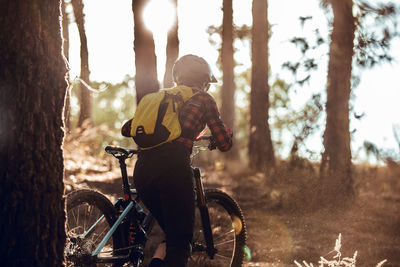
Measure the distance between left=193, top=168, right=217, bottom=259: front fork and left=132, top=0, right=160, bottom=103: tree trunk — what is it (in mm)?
3622

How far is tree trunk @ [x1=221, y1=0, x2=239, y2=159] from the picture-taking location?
16.5m

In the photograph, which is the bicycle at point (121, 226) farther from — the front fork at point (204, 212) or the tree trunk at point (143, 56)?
the tree trunk at point (143, 56)

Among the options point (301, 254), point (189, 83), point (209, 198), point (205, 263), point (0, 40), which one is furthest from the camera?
point (301, 254)

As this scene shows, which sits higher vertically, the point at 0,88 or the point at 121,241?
the point at 0,88

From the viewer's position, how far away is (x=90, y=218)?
155 inches

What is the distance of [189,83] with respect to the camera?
4.01m

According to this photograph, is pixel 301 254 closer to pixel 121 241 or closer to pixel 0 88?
pixel 121 241

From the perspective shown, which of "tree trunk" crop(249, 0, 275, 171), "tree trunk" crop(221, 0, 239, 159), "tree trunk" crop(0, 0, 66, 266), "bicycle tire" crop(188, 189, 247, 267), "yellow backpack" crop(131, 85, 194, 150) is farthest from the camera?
"tree trunk" crop(221, 0, 239, 159)

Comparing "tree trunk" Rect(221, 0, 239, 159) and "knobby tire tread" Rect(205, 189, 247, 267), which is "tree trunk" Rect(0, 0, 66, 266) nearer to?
"knobby tire tread" Rect(205, 189, 247, 267)

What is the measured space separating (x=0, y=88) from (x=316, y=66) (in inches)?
367

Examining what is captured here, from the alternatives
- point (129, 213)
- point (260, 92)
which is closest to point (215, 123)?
point (129, 213)

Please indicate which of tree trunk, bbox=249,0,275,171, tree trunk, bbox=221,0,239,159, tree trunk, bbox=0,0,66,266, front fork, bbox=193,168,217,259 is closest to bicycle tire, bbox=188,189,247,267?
front fork, bbox=193,168,217,259

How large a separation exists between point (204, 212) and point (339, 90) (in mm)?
6337

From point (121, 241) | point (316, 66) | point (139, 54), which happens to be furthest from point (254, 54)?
point (121, 241)
